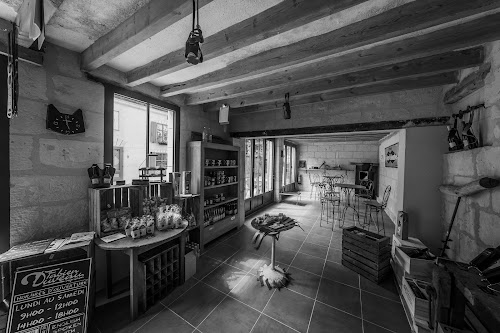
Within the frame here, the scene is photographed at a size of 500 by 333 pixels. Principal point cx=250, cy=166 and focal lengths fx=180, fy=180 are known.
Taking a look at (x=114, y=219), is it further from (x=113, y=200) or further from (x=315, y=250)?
(x=315, y=250)

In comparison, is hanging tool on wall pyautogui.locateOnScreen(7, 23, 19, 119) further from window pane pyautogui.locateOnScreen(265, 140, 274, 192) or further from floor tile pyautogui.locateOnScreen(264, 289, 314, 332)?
window pane pyautogui.locateOnScreen(265, 140, 274, 192)

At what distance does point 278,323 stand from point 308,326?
306mm

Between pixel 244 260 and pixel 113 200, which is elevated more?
pixel 113 200

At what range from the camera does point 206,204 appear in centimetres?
357

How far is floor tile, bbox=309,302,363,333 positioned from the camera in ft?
5.97

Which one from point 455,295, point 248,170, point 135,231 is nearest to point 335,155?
point 248,170

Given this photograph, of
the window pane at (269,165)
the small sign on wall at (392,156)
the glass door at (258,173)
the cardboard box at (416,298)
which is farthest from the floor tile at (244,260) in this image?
the small sign on wall at (392,156)

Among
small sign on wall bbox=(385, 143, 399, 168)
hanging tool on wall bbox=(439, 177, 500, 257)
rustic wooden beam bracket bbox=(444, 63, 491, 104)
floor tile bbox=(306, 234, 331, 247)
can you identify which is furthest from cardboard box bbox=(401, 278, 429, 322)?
small sign on wall bbox=(385, 143, 399, 168)

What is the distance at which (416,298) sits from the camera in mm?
1674

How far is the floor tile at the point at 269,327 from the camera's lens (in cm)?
180

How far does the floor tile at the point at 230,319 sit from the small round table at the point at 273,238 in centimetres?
50

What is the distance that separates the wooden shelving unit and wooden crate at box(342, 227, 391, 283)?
7.74 feet

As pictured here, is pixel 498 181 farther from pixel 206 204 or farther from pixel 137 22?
pixel 206 204

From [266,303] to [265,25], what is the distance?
9.34 feet
